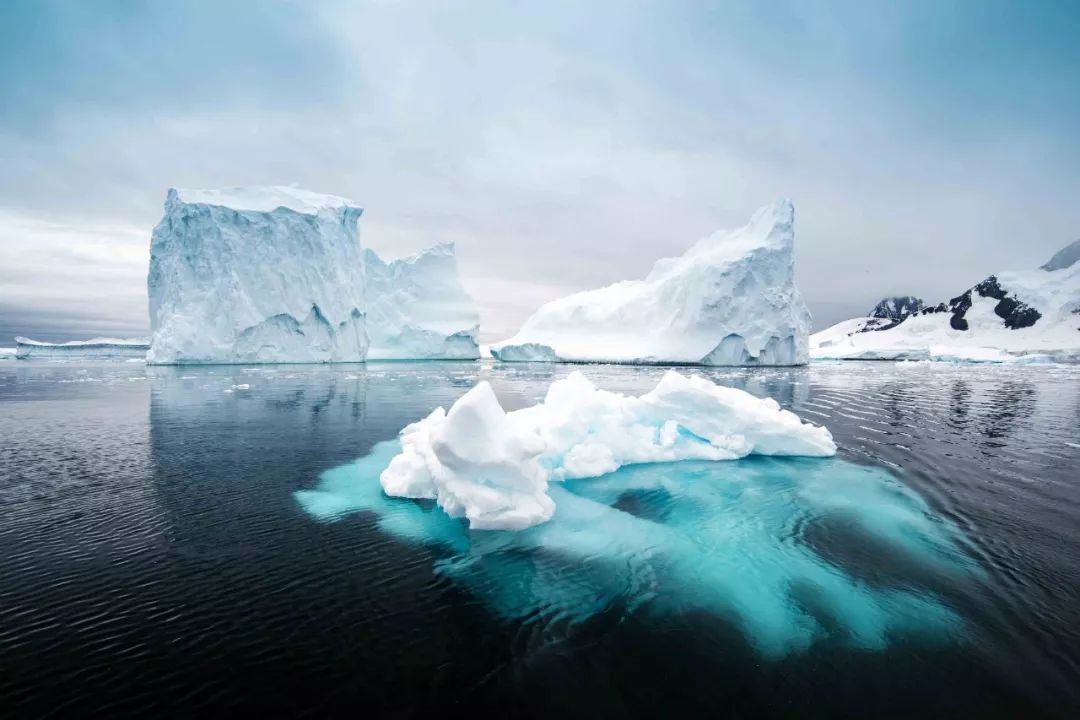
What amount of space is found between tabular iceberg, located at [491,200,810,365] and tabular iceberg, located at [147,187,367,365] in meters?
22.0

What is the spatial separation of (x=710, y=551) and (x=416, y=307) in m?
52.8

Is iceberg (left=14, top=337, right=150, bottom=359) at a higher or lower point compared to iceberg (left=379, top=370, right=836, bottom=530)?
higher

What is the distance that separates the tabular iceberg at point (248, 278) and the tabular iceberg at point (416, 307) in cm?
1068

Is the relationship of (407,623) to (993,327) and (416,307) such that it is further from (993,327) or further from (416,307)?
(993,327)

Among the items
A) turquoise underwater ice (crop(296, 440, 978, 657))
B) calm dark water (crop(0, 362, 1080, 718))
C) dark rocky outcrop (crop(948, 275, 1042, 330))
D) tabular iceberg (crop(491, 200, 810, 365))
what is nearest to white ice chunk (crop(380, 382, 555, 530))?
turquoise underwater ice (crop(296, 440, 978, 657))

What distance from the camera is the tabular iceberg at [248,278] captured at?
1523 inches

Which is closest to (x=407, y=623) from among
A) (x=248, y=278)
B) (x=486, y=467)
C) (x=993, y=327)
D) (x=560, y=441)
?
(x=486, y=467)

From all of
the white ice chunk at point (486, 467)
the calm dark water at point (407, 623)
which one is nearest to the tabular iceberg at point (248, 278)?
the calm dark water at point (407, 623)

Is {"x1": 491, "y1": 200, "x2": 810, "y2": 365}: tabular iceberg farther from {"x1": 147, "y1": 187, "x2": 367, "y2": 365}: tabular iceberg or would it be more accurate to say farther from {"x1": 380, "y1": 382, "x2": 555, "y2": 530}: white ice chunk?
{"x1": 380, "y1": 382, "x2": 555, "y2": 530}: white ice chunk

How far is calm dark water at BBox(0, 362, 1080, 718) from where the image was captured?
3.80 metres

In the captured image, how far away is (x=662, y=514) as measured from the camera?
310 inches

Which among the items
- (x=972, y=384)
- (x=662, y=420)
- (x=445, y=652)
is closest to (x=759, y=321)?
(x=972, y=384)

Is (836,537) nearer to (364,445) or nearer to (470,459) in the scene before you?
(470,459)

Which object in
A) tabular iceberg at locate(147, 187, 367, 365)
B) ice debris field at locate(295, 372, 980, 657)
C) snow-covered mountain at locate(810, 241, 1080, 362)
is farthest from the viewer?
snow-covered mountain at locate(810, 241, 1080, 362)
